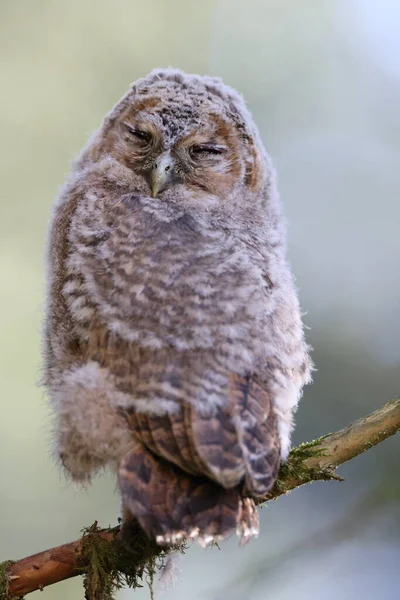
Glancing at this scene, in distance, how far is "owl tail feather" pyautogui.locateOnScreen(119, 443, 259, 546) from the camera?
4.57 feet

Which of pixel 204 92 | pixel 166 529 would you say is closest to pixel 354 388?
pixel 204 92

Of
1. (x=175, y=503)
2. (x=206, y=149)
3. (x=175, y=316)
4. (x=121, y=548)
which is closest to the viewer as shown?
(x=175, y=503)

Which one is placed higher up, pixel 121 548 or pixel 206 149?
pixel 206 149

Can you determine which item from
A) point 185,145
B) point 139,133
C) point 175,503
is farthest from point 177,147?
point 175,503

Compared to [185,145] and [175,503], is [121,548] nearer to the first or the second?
[175,503]

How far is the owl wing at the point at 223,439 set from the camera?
4.61ft

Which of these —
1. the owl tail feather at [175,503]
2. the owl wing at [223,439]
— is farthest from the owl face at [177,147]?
the owl tail feather at [175,503]

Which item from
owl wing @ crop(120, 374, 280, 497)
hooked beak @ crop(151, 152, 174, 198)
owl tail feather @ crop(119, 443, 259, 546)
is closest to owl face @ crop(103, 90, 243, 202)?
hooked beak @ crop(151, 152, 174, 198)

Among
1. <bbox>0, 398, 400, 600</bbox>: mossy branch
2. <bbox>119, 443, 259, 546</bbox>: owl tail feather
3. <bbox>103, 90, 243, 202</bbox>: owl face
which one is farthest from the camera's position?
<bbox>103, 90, 243, 202</bbox>: owl face

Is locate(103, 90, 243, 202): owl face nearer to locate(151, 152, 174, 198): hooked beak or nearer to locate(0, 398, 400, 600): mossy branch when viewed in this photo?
locate(151, 152, 174, 198): hooked beak

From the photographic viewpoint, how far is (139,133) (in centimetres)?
183

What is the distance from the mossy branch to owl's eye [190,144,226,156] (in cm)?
76

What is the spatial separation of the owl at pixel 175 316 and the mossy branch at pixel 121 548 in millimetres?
92

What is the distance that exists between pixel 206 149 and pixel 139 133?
18cm
